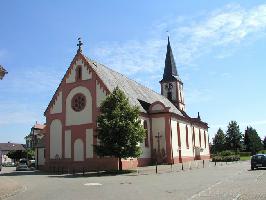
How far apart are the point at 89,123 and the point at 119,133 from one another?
378 inches

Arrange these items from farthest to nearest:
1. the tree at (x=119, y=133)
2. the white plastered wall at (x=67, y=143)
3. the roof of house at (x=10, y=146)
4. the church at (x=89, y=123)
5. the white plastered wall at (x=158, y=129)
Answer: the roof of house at (x=10, y=146)
the white plastered wall at (x=158, y=129)
the white plastered wall at (x=67, y=143)
the church at (x=89, y=123)
the tree at (x=119, y=133)

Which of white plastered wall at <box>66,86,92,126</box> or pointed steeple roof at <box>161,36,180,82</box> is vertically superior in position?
pointed steeple roof at <box>161,36,180,82</box>

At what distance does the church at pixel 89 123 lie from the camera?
45.8 m

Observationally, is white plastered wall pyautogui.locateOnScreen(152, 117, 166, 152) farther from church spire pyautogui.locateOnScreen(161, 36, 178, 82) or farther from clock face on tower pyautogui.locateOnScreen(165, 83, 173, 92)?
church spire pyautogui.locateOnScreen(161, 36, 178, 82)

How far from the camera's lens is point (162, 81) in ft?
240

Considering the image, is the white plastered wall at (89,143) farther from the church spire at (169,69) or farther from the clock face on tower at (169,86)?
the church spire at (169,69)

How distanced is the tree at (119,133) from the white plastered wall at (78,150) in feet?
27.2

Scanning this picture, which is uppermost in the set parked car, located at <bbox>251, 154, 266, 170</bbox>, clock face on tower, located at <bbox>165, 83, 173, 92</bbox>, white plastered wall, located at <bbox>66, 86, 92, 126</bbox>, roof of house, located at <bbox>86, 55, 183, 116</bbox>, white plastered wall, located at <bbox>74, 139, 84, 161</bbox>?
clock face on tower, located at <bbox>165, 83, 173, 92</bbox>

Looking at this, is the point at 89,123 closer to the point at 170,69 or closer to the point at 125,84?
the point at 125,84

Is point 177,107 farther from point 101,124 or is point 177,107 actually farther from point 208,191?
point 208,191

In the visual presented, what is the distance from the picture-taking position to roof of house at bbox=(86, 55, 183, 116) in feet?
159

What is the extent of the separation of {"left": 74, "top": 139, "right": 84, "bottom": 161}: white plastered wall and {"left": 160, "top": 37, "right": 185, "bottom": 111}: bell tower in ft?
95.2

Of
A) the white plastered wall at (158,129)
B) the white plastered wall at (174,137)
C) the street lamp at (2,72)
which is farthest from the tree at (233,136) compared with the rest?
the street lamp at (2,72)

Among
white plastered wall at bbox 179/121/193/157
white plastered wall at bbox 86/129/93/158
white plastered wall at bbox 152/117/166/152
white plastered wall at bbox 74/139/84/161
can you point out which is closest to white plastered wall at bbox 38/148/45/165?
white plastered wall at bbox 74/139/84/161
